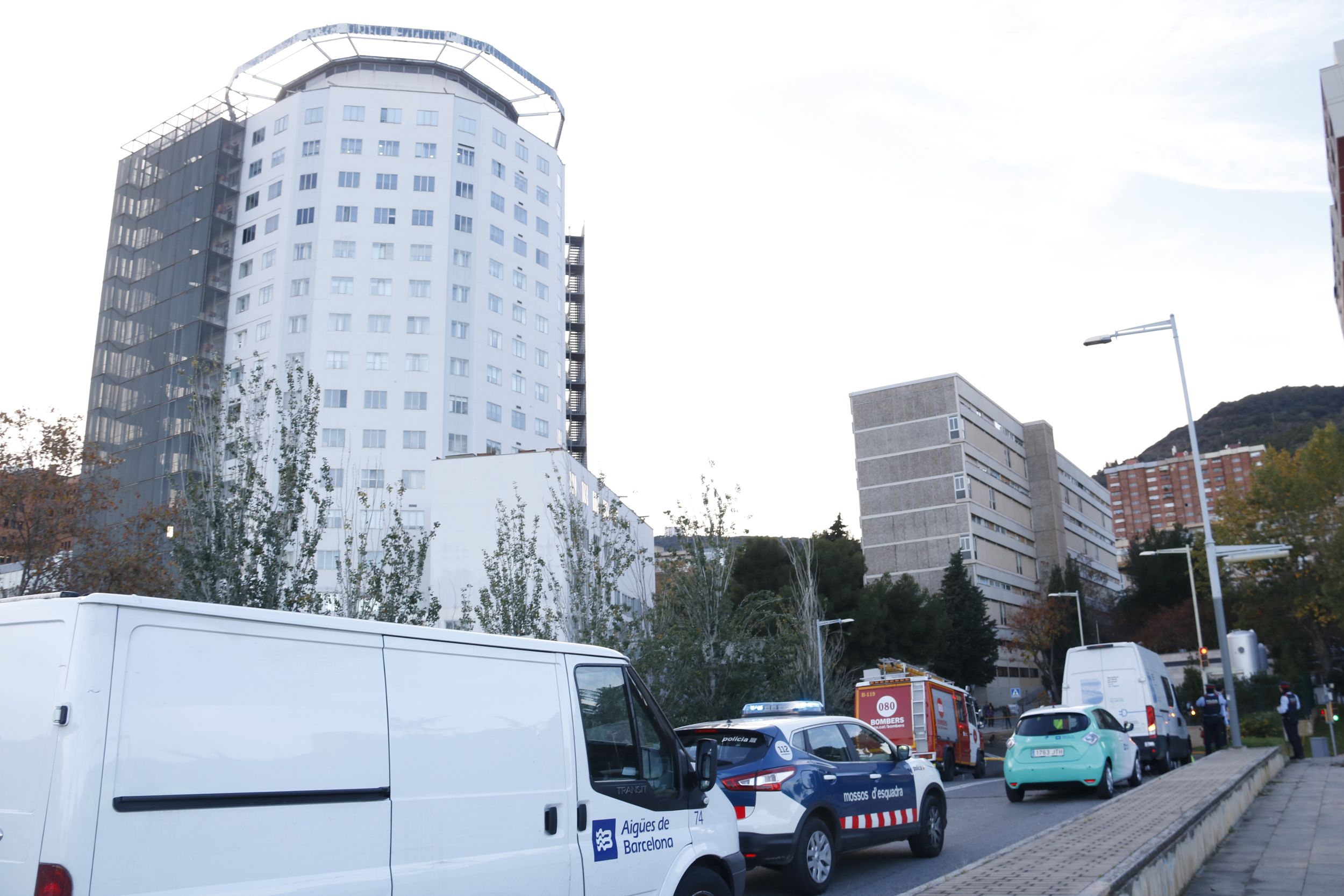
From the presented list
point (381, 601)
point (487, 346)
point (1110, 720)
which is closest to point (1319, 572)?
point (1110, 720)

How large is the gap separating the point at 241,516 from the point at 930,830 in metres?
10.4

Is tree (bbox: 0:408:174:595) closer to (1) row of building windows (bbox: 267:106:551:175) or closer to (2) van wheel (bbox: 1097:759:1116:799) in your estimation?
(2) van wheel (bbox: 1097:759:1116:799)

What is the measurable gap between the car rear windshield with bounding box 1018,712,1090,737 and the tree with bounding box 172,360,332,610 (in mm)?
11838

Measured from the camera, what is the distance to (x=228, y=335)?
7638 cm

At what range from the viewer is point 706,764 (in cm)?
712

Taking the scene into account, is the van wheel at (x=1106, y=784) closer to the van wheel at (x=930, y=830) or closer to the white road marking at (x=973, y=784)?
the van wheel at (x=930, y=830)

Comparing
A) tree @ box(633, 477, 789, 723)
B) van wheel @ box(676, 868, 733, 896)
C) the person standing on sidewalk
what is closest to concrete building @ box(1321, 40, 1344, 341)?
the person standing on sidewalk

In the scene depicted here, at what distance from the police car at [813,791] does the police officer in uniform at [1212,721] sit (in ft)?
55.0

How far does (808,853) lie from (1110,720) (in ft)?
32.5

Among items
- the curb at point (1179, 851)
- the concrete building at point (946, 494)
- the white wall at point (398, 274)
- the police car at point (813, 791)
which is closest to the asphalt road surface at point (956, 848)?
the police car at point (813, 791)

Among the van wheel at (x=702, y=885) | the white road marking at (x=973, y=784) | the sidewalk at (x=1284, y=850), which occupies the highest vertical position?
the van wheel at (x=702, y=885)

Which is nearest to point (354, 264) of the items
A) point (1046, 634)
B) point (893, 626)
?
point (893, 626)

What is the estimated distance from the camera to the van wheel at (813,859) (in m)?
10.1

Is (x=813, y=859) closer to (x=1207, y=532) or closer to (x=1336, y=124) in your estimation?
(x=1207, y=532)
